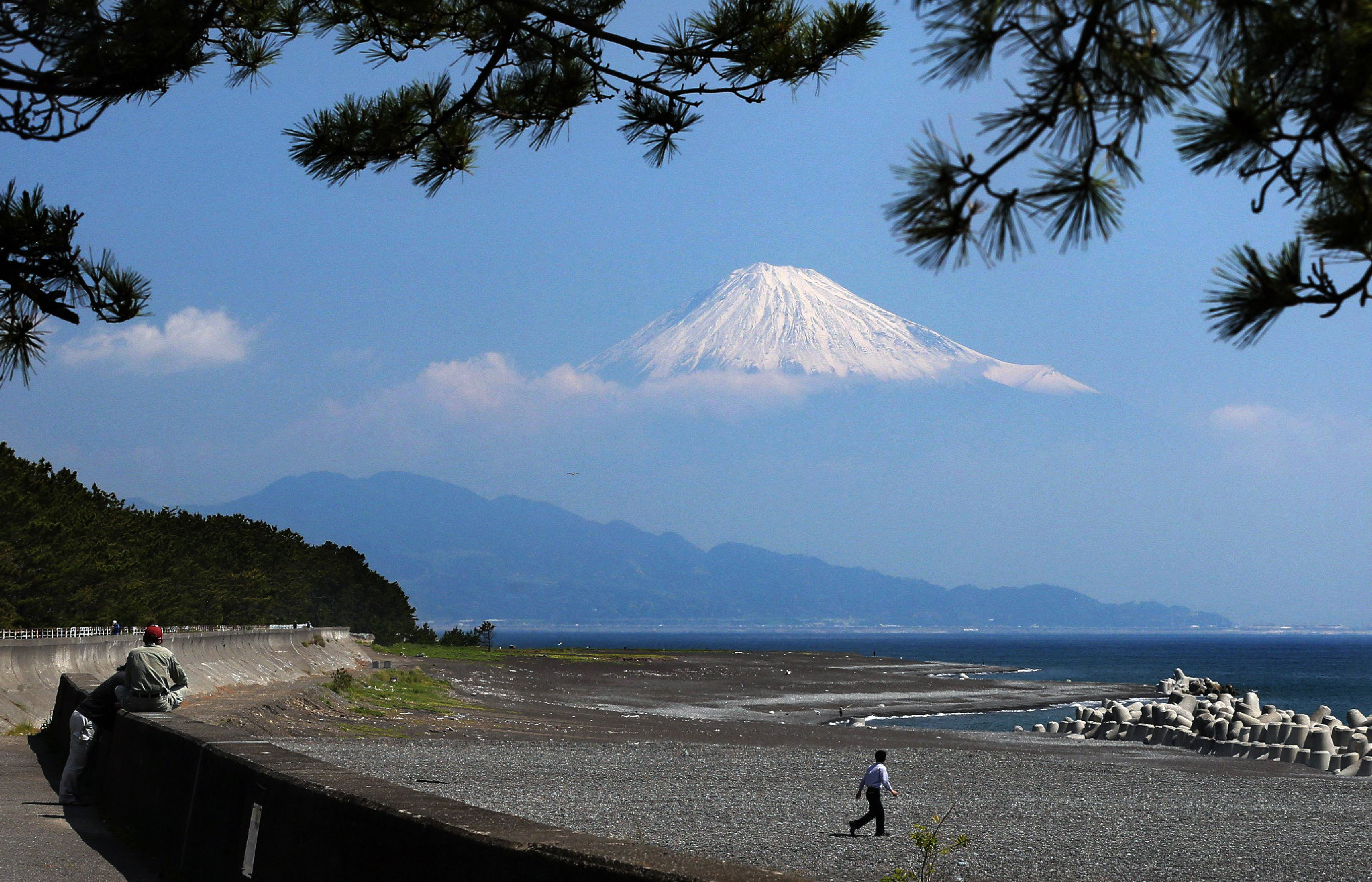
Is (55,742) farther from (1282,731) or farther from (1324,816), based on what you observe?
(1282,731)

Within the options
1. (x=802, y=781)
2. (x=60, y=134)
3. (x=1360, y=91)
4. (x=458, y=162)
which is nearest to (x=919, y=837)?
(x=1360, y=91)

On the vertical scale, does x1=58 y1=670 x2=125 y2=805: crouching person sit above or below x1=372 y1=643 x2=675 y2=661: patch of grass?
above

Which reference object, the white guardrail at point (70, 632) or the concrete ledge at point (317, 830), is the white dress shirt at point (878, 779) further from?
the white guardrail at point (70, 632)

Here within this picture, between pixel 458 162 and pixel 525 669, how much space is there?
70132 millimetres

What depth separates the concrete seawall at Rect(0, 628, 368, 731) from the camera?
66.4 ft

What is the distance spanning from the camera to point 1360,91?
4.70 metres

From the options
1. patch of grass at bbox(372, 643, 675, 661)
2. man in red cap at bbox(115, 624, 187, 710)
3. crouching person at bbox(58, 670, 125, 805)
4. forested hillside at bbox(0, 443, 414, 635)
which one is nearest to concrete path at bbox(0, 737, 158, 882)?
crouching person at bbox(58, 670, 125, 805)

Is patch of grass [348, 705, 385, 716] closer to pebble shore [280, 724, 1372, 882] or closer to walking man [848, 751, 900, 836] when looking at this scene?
pebble shore [280, 724, 1372, 882]

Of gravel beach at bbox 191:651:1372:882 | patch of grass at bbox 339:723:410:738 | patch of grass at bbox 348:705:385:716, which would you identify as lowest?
patch of grass at bbox 348:705:385:716

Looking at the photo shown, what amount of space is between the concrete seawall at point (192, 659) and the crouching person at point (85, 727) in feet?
27.4

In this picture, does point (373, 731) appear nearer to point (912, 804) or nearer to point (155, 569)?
point (912, 804)

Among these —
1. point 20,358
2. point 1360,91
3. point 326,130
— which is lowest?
point 20,358

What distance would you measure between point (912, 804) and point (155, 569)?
209ft

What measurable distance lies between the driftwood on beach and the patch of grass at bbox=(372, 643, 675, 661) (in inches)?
1866
